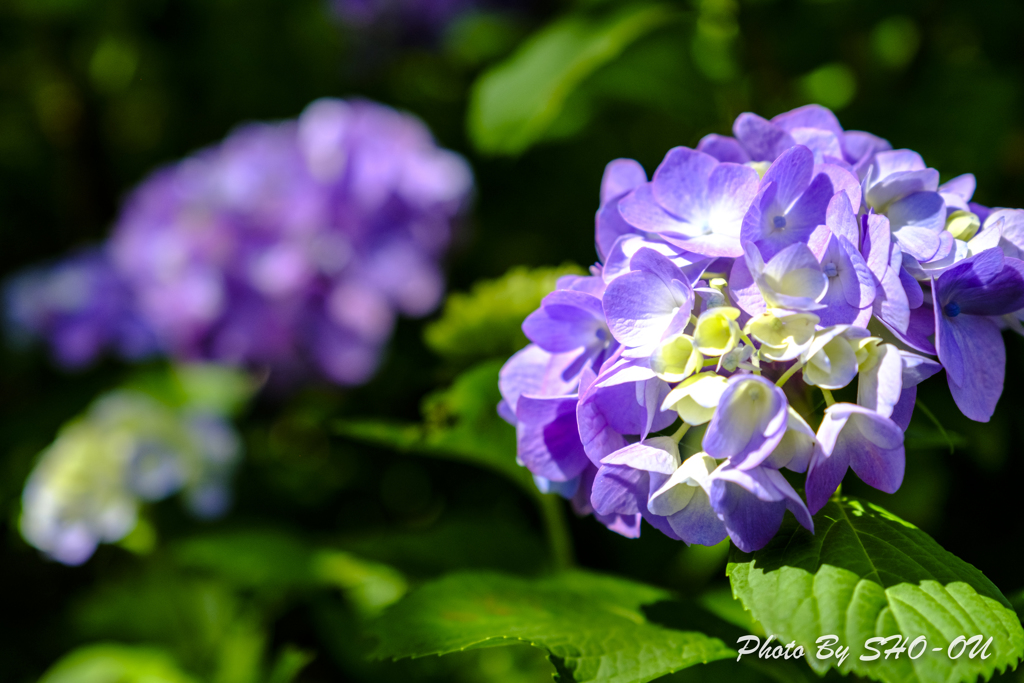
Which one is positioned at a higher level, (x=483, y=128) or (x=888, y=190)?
(x=483, y=128)

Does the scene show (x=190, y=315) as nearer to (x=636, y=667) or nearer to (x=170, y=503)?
(x=170, y=503)

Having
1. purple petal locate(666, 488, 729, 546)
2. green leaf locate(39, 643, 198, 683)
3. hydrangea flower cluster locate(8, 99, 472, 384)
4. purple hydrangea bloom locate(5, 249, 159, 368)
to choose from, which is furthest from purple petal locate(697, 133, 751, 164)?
purple hydrangea bloom locate(5, 249, 159, 368)

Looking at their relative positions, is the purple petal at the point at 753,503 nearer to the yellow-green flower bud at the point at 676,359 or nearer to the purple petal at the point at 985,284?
the yellow-green flower bud at the point at 676,359

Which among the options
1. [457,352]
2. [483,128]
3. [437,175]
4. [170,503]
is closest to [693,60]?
[483,128]

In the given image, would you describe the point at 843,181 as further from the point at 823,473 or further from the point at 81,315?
the point at 81,315

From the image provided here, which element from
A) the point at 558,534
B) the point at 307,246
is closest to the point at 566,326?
the point at 558,534
